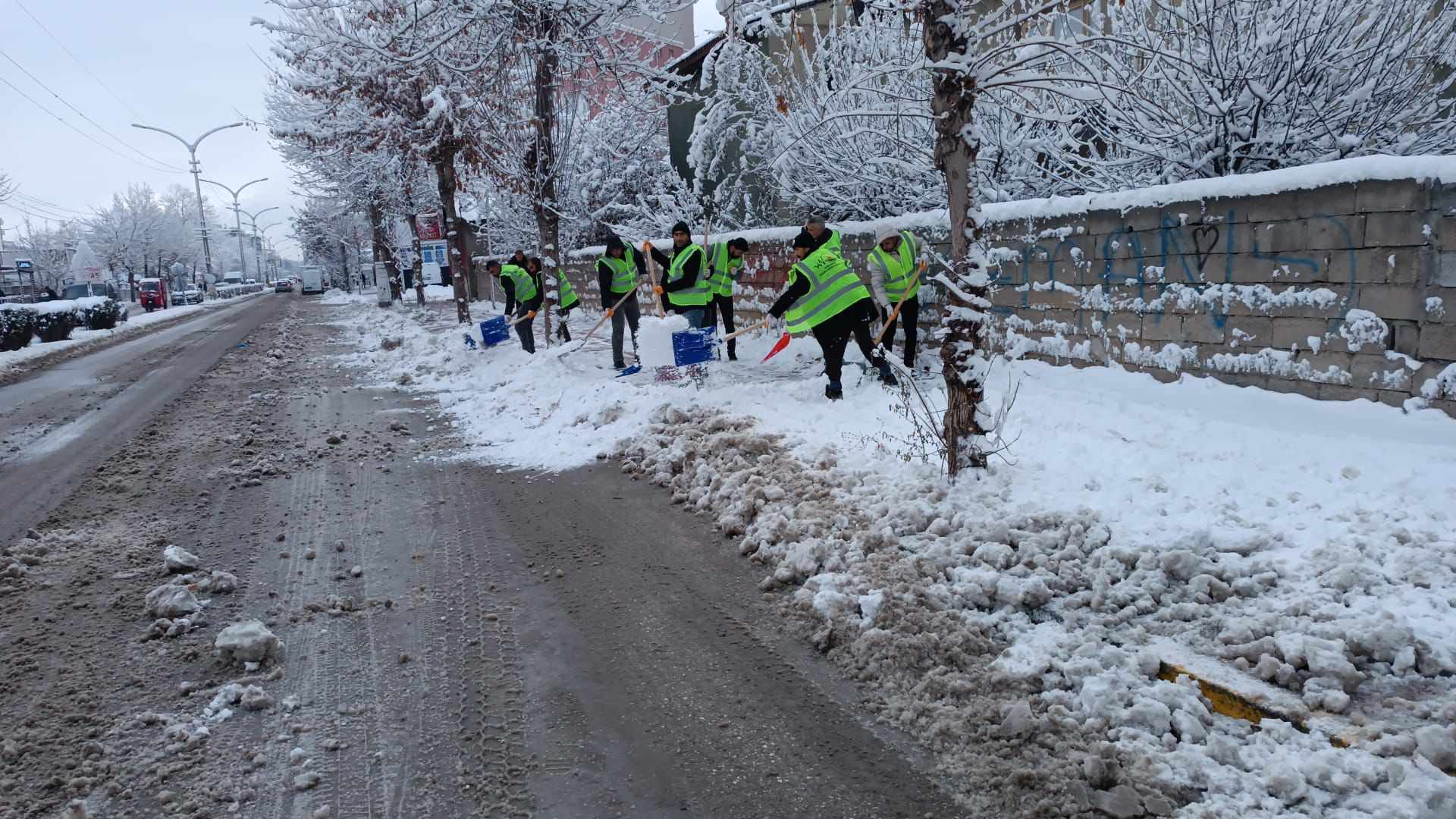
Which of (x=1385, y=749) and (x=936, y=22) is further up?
(x=936, y=22)

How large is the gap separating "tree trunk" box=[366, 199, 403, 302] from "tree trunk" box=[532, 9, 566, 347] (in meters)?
22.1

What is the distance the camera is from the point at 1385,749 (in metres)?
2.63

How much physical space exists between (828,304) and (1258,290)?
3297 millimetres

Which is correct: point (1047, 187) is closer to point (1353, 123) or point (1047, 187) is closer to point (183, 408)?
point (1353, 123)

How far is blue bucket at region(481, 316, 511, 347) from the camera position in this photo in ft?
46.0

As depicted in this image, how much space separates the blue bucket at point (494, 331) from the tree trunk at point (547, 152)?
2.62ft

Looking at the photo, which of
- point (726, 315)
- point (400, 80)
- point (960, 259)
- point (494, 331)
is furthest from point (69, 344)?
point (960, 259)

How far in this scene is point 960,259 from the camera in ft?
16.5

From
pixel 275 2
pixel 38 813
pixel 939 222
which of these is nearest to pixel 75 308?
pixel 275 2

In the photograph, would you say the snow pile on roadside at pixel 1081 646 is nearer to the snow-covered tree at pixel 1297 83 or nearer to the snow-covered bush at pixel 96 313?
the snow-covered tree at pixel 1297 83

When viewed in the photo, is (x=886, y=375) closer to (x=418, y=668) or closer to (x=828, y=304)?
(x=828, y=304)

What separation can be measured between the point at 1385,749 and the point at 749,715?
2037 mm

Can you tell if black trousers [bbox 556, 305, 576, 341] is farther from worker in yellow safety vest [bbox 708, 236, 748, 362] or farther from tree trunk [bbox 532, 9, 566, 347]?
worker in yellow safety vest [bbox 708, 236, 748, 362]

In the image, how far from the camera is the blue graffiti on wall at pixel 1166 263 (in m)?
5.90
